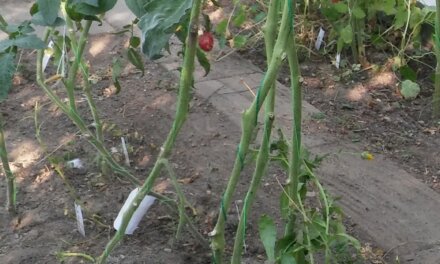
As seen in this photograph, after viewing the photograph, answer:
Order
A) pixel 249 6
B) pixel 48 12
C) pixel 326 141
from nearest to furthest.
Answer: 1. pixel 48 12
2. pixel 326 141
3. pixel 249 6

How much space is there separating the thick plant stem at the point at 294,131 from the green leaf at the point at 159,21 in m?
0.29

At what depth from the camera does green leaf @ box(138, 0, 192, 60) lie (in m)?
1.66

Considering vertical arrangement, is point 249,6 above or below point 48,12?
below

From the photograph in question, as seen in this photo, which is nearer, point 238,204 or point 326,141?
point 238,204

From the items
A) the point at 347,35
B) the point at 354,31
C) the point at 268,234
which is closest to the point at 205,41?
the point at 268,234

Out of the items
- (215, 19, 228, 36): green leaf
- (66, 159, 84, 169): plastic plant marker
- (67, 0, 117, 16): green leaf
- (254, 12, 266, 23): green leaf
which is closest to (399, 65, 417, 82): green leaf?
(254, 12, 266, 23): green leaf

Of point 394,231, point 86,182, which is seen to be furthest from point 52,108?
point 394,231

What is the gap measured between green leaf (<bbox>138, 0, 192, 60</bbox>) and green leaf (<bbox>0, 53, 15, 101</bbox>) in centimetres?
51

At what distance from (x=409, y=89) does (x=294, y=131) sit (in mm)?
1964

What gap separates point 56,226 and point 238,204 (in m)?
0.67

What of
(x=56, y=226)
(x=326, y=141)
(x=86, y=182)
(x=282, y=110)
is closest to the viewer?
(x=56, y=226)

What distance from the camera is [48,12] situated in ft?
6.24

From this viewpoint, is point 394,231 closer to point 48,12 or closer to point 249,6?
point 48,12

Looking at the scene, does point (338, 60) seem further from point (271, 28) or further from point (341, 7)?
point (271, 28)
